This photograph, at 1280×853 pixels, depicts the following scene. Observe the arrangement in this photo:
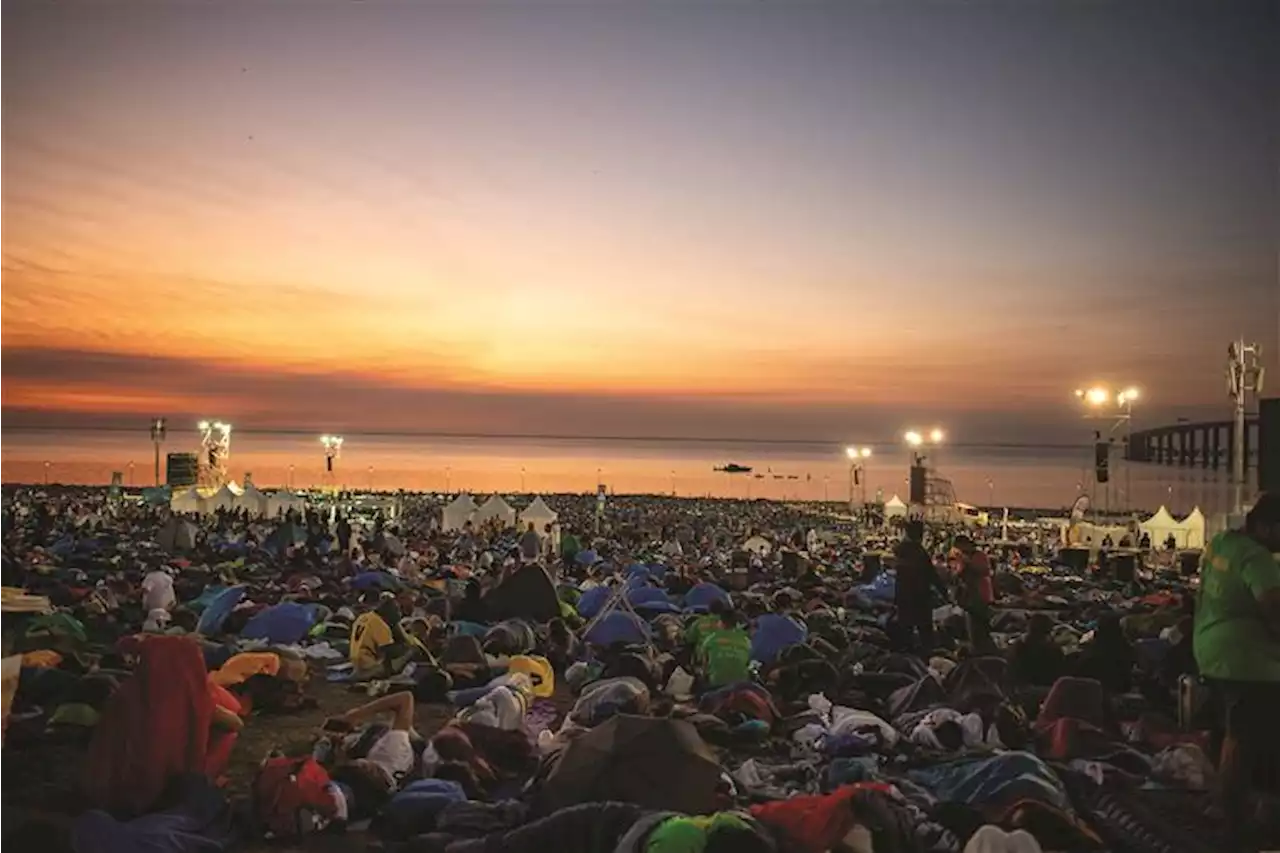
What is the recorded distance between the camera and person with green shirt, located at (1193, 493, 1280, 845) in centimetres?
527

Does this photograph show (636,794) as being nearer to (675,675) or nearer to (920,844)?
(920,844)

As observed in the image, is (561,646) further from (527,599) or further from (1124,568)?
(1124,568)

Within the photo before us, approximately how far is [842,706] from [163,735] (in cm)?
526

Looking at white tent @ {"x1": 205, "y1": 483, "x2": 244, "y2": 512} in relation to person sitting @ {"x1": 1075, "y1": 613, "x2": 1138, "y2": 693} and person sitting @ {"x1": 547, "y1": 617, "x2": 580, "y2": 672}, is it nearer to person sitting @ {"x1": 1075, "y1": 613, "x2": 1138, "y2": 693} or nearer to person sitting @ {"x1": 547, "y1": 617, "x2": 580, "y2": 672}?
person sitting @ {"x1": 547, "y1": 617, "x2": 580, "y2": 672}

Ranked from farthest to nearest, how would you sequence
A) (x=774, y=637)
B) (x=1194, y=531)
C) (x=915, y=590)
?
(x=1194, y=531) < (x=915, y=590) < (x=774, y=637)

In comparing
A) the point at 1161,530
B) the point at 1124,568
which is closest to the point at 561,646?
the point at 1124,568

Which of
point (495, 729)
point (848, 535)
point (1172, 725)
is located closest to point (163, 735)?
point (495, 729)

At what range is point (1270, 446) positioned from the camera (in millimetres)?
12984

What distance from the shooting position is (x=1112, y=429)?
25.0 metres

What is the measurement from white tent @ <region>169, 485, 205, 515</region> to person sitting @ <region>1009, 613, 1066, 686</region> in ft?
93.3

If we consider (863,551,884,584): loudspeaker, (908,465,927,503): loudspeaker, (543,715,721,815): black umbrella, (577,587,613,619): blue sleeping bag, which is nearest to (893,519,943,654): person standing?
(577,587,613,619): blue sleeping bag

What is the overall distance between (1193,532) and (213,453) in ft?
107

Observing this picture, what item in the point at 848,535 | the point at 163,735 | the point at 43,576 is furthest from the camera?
the point at 848,535

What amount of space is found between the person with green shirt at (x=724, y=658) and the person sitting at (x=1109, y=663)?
3.03 metres
